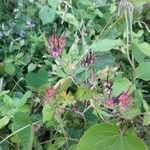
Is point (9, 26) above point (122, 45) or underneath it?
underneath

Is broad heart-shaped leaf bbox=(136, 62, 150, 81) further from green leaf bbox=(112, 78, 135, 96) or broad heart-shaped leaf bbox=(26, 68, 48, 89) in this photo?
broad heart-shaped leaf bbox=(26, 68, 48, 89)

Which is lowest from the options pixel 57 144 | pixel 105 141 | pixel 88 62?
pixel 57 144

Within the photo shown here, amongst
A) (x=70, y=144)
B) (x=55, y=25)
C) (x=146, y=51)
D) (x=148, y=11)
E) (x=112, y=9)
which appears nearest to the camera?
(x=146, y=51)

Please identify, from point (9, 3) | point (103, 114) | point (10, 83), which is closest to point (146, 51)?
point (103, 114)

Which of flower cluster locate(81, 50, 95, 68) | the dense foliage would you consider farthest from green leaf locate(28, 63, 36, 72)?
flower cluster locate(81, 50, 95, 68)

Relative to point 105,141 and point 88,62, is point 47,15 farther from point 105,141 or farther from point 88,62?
point 105,141

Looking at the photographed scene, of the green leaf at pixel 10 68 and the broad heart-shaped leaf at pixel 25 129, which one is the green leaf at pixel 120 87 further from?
the green leaf at pixel 10 68

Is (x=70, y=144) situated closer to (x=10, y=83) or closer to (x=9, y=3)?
(x=10, y=83)

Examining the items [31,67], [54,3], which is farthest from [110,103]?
[54,3]
